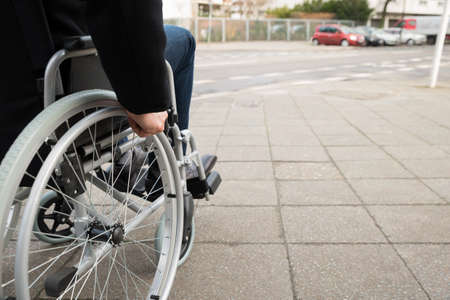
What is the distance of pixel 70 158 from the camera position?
1.27 meters

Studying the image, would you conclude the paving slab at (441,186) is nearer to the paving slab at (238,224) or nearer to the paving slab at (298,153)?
the paving slab at (298,153)

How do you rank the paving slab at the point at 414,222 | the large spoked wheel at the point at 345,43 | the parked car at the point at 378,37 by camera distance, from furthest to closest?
the parked car at the point at 378,37 < the large spoked wheel at the point at 345,43 < the paving slab at the point at 414,222

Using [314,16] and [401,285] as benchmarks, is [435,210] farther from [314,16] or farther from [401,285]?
[314,16]

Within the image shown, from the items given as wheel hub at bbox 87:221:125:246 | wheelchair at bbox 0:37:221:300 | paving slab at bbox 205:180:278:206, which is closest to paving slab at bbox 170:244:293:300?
wheelchair at bbox 0:37:221:300

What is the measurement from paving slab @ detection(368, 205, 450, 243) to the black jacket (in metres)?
1.78

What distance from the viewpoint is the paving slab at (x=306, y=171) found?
3346 mm

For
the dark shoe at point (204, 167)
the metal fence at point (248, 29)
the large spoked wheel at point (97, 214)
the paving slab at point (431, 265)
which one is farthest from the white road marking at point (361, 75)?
the metal fence at point (248, 29)

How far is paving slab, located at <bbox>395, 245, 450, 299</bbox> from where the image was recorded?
1.83 m

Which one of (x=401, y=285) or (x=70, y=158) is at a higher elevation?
(x=70, y=158)

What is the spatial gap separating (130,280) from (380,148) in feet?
10.2

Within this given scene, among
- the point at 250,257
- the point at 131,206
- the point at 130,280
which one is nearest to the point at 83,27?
the point at 131,206

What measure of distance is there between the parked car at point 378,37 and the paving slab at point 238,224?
28941mm

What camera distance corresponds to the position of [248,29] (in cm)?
3684

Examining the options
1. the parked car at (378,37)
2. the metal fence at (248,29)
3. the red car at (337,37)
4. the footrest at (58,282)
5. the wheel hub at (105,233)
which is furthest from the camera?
the metal fence at (248,29)
